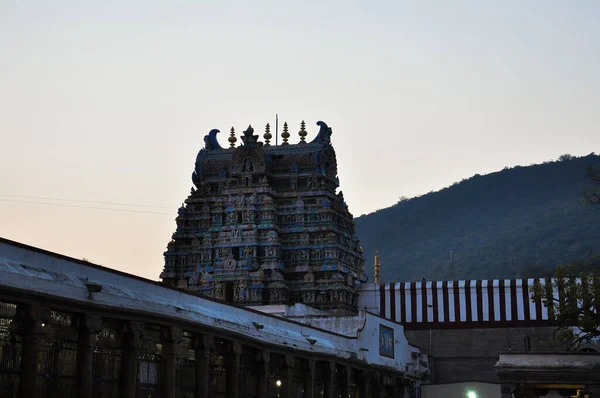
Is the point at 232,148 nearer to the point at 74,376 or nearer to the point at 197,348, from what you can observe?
the point at 197,348

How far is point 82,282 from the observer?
26.1 m

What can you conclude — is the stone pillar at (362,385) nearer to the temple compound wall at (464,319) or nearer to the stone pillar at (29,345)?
the temple compound wall at (464,319)

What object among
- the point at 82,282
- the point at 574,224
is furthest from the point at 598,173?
the point at 574,224

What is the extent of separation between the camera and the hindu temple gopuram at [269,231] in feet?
207

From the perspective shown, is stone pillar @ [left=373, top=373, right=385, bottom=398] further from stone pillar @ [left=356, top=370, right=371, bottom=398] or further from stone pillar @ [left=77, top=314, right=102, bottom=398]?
stone pillar @ [left=77, top=314, right=102, bottom=398]

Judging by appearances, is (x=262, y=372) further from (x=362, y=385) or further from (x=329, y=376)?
(x=362, y=385)

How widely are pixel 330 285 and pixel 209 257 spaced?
8305mm

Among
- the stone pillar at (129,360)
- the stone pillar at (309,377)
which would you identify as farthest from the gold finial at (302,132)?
the stone pillar at (129,360)

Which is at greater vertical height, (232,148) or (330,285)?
(232,148)

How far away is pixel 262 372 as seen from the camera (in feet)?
119

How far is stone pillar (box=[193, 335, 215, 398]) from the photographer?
3134 centimetres

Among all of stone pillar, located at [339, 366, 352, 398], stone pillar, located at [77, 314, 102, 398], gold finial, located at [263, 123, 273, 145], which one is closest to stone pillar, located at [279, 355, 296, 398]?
stone pillar, located at [339, 366, 352, 398]

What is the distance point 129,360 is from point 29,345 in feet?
14.6

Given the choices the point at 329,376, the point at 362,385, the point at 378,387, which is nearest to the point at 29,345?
the point at 329,376
